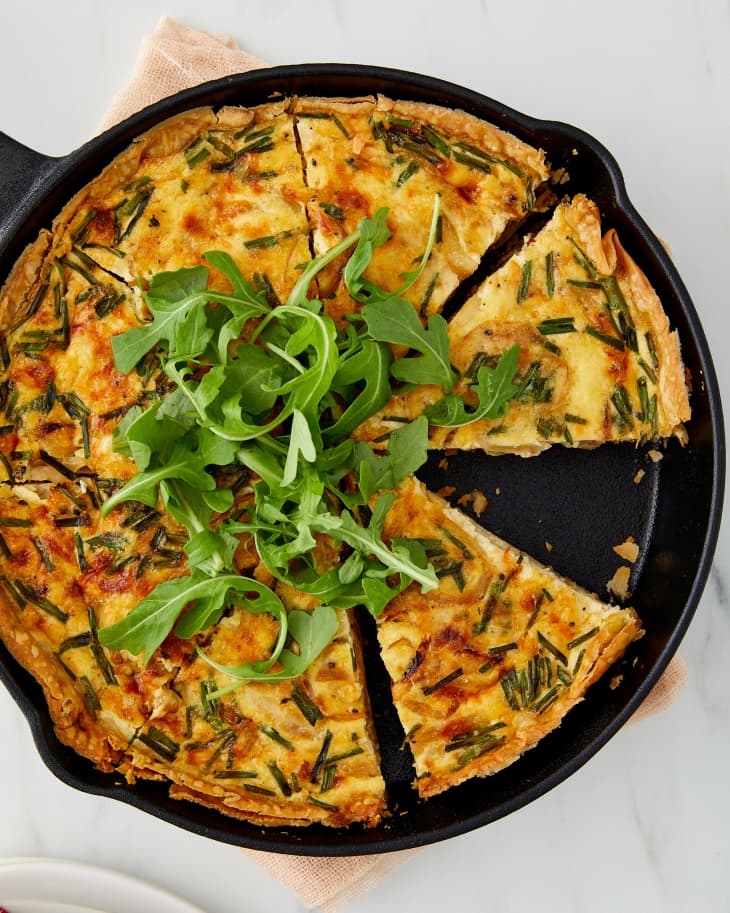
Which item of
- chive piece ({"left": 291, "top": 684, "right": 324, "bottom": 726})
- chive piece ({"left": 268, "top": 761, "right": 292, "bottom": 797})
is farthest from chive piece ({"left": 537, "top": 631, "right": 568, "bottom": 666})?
chive piece ({"left": 268, "top": 761, "right": 292, "bottom": 797})

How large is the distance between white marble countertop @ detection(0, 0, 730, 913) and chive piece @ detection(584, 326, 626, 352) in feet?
2.16

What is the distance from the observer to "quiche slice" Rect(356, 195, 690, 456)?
3.67m

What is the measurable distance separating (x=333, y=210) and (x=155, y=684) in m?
1.91

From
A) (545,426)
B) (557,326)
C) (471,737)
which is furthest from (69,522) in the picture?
(557,326)

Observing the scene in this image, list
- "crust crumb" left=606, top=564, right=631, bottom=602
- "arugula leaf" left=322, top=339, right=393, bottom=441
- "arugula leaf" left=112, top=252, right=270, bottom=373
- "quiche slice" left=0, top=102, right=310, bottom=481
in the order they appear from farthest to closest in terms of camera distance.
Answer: "crust crumb" left=606, top=564, right=631, bottom=602 < "quiche slice" left=0, top=102, right=310, bottom=481 < "arugula leaf" left=322, top=339, right=393, bottom=441 < "arugula leaf" left=112, top=252, right=270, bottom=373

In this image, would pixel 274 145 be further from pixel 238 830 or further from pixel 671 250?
pixel 238 830

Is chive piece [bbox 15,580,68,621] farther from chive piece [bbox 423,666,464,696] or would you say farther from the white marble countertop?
chive piece [bbox 423,666,464,696]

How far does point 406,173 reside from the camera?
3.62 metres

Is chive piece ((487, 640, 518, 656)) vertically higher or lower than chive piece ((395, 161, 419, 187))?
lower

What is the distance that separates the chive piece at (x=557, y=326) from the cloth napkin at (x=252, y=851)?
1.45 meters

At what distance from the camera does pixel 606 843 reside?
13.5ft

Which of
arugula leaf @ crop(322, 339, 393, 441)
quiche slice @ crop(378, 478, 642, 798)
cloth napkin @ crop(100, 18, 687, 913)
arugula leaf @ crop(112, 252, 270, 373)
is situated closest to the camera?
arugula leaf @ crop(112, 252, 270, 373)

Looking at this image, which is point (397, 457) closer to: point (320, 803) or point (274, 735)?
point (274, 735)

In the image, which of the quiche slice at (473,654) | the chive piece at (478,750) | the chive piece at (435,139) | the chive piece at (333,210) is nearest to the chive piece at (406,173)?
the chive piece at (435,139)
